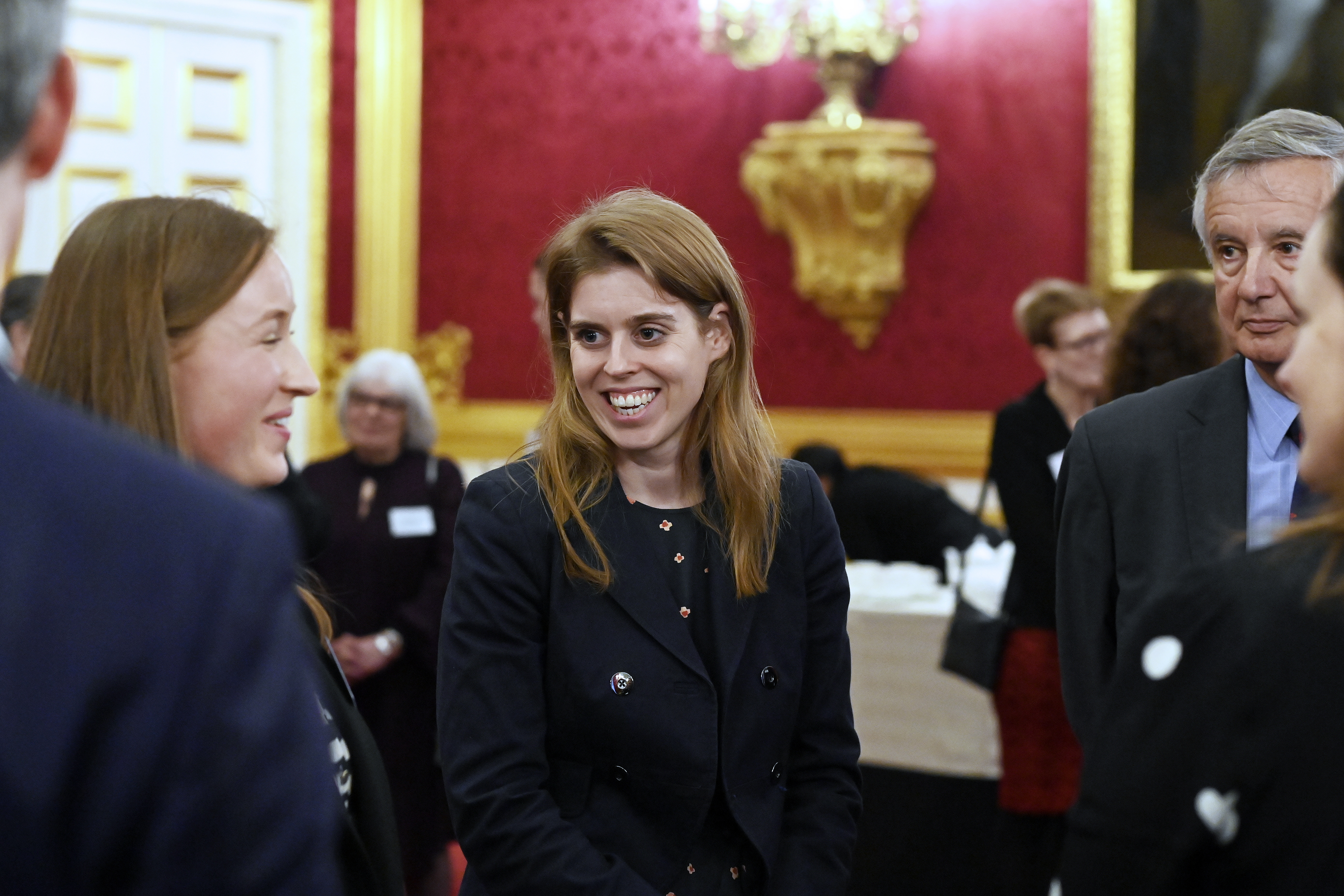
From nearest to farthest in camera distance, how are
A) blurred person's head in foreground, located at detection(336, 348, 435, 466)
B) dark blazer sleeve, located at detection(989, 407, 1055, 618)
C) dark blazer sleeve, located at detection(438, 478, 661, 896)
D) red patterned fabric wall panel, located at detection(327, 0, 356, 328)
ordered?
dark blazer sleeve, located at detection(438, 478, 661, 896) → dark blazer sleeve, located at detection(989, 407, 1055, 618) → blurred person's head in foreground, located at detection(336, 348, 435, 466) → red patterned fabric wall panel, located at detection(327, 0, 356, 328)

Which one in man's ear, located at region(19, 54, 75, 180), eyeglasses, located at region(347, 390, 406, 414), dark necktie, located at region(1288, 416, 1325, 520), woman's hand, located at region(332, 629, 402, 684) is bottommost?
woman's hand, located at region(332, 629, 402, 684)

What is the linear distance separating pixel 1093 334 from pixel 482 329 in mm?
3681

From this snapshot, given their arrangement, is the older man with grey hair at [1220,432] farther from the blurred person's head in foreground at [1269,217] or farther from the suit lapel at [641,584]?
the suit lapel at [641,584]

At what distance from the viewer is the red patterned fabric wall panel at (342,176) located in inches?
271

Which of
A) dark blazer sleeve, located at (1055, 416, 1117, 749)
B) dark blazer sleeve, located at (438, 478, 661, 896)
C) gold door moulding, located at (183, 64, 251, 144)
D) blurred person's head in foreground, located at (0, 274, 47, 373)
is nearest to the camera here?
dark blazer sleeve, located at (438, 478, 661, 896)

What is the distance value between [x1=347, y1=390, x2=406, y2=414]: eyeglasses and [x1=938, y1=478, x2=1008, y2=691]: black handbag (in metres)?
1.70

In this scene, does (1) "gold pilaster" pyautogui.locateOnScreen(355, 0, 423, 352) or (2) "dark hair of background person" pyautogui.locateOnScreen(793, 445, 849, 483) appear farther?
(1) "gold pilaster" pyautogui.locateOnScreen(355, 0, 423, 352)

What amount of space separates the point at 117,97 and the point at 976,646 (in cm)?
484

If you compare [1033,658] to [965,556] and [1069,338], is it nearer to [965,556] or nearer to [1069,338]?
[965,556]

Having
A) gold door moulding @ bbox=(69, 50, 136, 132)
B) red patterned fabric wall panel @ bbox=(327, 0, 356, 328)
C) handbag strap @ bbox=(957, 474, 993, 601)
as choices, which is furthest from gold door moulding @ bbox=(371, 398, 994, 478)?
gold door moulding @ bbox=(69, 50, 136, 132)

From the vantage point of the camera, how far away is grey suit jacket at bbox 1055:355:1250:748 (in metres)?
1.92

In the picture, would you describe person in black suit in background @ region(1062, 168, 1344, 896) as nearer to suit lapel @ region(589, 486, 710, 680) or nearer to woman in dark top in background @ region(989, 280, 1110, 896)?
suit lapel @ region(589, 486, 710, 680)

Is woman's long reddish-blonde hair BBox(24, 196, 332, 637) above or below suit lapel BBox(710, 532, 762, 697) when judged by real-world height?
above

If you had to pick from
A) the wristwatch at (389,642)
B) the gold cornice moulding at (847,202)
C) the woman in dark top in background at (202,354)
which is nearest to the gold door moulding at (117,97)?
the gold cornice moulding at (847,202)
